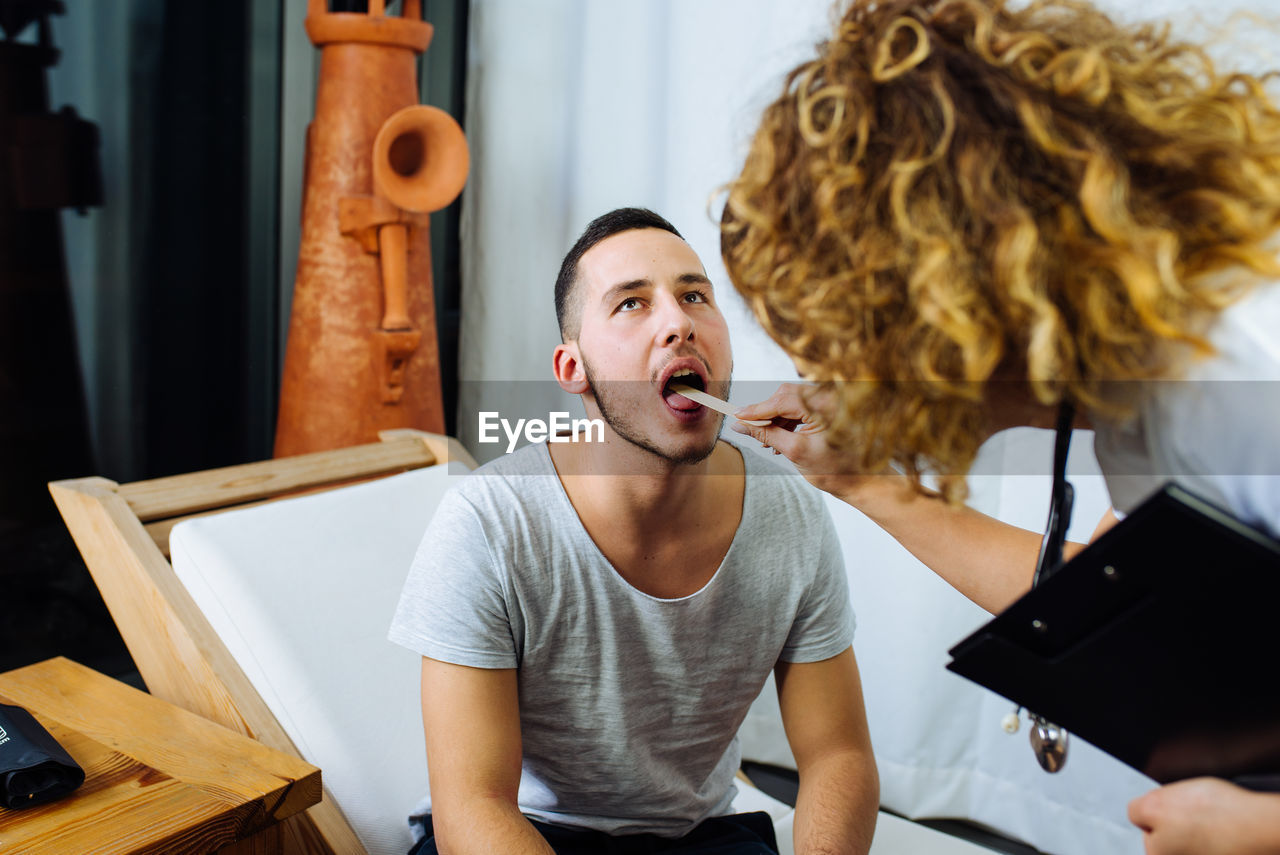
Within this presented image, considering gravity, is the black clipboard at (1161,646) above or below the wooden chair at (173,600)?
above

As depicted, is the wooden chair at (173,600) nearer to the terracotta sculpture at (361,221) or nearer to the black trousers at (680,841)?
the black trousers at (680,841)

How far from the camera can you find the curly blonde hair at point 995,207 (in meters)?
0.58

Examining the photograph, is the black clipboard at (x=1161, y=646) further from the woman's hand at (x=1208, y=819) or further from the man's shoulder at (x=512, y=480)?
the man's shoulder at (x=512, y=480)

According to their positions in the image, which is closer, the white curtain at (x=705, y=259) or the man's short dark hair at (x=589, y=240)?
the man's short dark hair at (x=589, y=240)

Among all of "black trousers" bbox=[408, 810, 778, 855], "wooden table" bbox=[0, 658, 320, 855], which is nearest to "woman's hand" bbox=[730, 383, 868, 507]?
"black trousers" bbox=[408, 810, 778, 855]

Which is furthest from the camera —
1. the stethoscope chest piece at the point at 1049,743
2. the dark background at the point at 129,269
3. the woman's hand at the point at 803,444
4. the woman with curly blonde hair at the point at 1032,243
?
the dark background at the point at 129,269

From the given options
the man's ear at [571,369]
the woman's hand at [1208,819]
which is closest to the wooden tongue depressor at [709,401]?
the man's ear at [571,369]

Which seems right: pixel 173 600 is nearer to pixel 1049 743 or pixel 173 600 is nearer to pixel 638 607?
pixel 638 607

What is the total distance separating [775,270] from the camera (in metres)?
0.67

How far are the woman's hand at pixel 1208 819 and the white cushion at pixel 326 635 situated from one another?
2.92ft

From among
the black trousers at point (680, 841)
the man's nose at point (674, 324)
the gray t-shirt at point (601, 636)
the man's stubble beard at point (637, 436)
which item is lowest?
the black trousers at point (680, 841)

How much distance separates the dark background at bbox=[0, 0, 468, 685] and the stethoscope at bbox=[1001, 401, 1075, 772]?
5.58ft

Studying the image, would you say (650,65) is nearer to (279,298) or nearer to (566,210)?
(566,210)

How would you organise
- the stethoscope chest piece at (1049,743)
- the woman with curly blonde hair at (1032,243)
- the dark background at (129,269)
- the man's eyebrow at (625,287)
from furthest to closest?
the dark background at (129,269) < the man's eyebrow at (625,287) < the stethoscope chest piece at (1049,743) < the woman with curly blonde hair at (1032,243)
